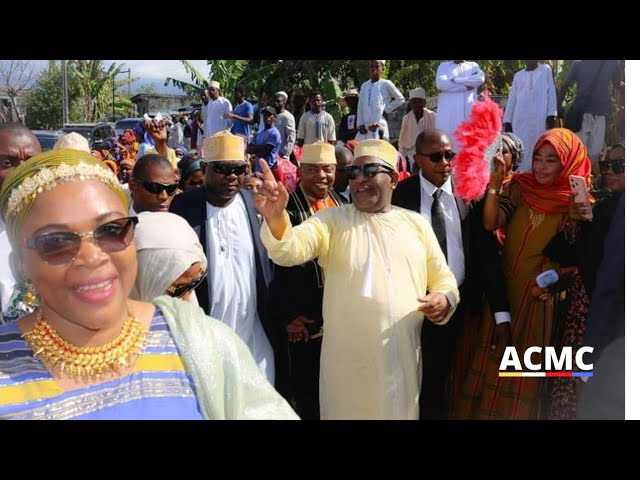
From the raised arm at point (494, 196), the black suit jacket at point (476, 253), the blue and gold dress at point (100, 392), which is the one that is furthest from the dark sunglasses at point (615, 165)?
the blue and gold dress at point (100, 392)

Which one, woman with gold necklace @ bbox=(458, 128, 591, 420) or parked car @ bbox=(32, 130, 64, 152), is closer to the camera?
parked car @ bbox=(32, 130, 64, 152)

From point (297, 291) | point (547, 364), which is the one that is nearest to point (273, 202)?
point (297, 291)

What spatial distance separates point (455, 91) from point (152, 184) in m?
2.08

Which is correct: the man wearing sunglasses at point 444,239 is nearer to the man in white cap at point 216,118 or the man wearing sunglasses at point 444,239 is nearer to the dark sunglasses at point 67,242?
the man in white cap at point 216,118

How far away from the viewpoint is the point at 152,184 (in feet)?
10.9

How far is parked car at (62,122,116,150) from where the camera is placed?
3993 millimetres

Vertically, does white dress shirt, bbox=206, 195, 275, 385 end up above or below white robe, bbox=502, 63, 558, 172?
below

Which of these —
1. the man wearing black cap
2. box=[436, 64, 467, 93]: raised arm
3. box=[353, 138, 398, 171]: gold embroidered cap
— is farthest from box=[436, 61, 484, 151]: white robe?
the man wearing black cap

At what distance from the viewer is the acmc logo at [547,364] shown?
343cm

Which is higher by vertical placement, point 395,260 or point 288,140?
point 288,140

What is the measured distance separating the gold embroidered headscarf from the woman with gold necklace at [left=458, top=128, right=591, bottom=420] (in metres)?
2.34

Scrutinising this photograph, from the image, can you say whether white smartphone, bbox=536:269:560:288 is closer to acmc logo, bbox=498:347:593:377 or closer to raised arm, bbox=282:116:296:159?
acmc logo, bbox=498:347:593:377

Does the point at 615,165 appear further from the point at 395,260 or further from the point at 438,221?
the point at 395,260

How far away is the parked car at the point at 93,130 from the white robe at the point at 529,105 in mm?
2804
